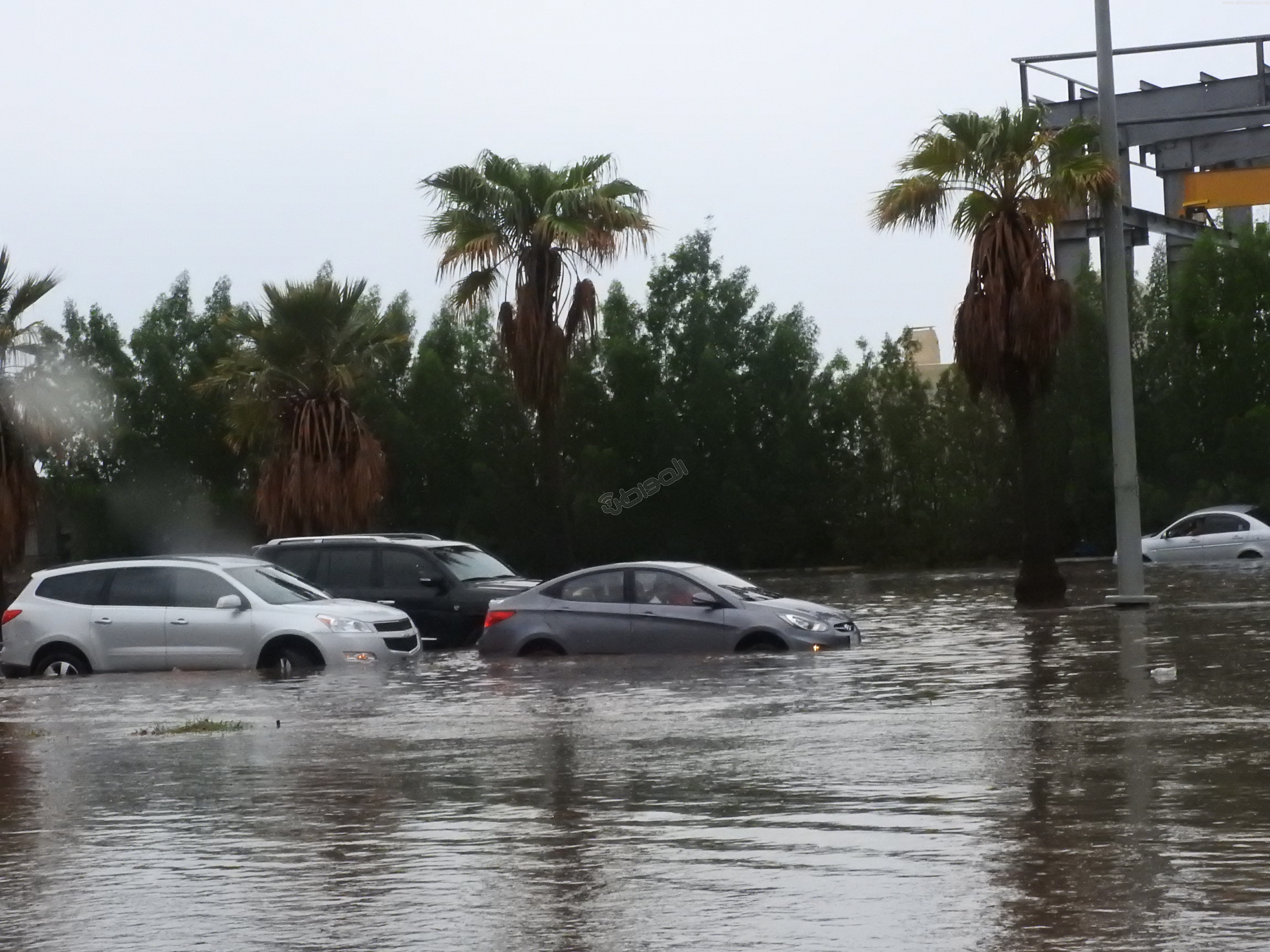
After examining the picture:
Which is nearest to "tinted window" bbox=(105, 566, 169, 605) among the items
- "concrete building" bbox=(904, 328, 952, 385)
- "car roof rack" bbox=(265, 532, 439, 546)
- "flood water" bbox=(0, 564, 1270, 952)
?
"flood water" bbox=(0, 564, 1270, 952)

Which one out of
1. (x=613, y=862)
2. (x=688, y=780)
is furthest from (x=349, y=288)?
(x=613, y=862)

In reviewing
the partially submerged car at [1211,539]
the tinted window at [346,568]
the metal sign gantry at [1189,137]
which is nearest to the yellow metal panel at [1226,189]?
the metal sign gantry at [1189,137]

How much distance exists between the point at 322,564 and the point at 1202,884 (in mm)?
18652

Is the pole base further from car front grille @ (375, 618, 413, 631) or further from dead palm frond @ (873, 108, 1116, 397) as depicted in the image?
car front grille @ (375, 618, 413, 631)

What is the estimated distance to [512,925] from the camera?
6820 mm

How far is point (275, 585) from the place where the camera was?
21.0 metres

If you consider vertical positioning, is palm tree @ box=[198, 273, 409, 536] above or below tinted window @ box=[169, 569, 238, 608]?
above

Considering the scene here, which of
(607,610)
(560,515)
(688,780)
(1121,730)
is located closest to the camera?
(688,780)

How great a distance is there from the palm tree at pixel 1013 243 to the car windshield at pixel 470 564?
7493 millimetres

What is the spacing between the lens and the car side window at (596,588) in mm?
20156

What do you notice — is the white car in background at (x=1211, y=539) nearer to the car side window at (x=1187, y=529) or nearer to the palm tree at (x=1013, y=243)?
the car side window at (x=1187, y=529)

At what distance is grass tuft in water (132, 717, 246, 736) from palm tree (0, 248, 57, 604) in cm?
1913

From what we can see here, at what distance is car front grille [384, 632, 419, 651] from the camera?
20.4 meters

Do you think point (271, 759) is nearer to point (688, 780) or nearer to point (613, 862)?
point (688, 780)
